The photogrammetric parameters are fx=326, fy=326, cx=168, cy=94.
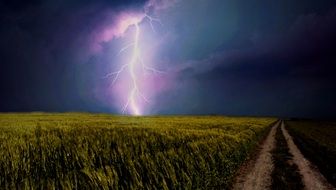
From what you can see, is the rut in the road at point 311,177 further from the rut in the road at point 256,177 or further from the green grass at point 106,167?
the green grass at point 106,167

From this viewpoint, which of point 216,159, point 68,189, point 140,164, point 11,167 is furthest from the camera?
point 216,159

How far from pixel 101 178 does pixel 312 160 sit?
1438 cm

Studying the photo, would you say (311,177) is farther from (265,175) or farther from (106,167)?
(106,167)

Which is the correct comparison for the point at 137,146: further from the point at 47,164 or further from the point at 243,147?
the point at 243,147

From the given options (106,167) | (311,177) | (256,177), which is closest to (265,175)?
(256,177)

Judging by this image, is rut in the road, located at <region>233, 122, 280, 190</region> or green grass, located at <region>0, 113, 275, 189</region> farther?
rut in the road, located at <region>233, 122, 280, 190</region>

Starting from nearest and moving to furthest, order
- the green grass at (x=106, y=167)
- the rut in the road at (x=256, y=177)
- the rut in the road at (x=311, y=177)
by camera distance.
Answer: the green grass at (x=106, y=167) → the rut in the road at (x=256, y=177) → the rut in the road at (x=311, y=177)

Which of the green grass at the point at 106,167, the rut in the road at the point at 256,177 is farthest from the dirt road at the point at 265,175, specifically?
the green grass at the point at 106,167

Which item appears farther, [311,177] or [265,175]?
[265,175]

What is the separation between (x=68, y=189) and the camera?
25.5 feet

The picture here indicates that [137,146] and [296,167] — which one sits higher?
[137,146]

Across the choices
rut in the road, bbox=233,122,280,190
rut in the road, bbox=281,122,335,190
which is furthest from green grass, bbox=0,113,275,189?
rut in the road, bbox=281,122,335,190

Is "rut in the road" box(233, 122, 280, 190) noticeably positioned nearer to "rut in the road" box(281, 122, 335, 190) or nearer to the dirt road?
the dirt road

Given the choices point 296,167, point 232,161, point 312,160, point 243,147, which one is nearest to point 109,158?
point 232,161
